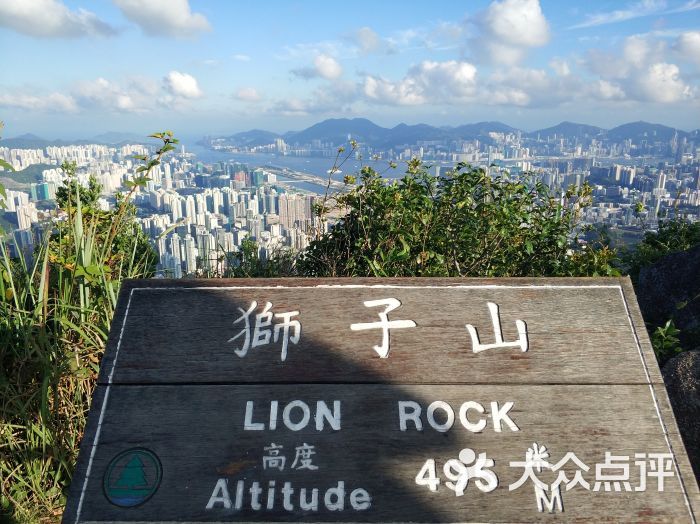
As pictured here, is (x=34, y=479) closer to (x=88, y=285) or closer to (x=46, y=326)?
(x=46, y=326)

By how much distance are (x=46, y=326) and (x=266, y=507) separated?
5.73ft

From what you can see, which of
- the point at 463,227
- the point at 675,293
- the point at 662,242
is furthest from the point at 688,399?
the point at 662,242

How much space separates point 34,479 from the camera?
7.22 ft

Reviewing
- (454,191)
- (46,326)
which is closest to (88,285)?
(46,326)

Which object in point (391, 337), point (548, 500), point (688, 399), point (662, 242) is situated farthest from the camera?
Answer: point (662, 242)

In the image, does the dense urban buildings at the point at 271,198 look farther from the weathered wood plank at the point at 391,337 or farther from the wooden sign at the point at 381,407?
the wooden sign at the point at 381,407

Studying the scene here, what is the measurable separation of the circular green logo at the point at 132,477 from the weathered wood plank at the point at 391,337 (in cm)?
24

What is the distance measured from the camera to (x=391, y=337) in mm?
1665

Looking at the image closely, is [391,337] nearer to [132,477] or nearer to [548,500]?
[548,500]

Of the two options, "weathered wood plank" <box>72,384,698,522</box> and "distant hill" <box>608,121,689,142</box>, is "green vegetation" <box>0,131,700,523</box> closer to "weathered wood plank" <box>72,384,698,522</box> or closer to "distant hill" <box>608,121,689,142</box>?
"weathered wood plank" <box>72,384,698,522</box>

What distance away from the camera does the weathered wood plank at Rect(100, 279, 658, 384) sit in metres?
1.58

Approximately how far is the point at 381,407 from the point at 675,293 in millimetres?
2890

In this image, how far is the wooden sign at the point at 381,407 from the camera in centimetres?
137

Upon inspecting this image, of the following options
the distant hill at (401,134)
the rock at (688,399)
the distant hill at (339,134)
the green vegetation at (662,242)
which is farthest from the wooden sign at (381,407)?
the distant hill at (339,134)
